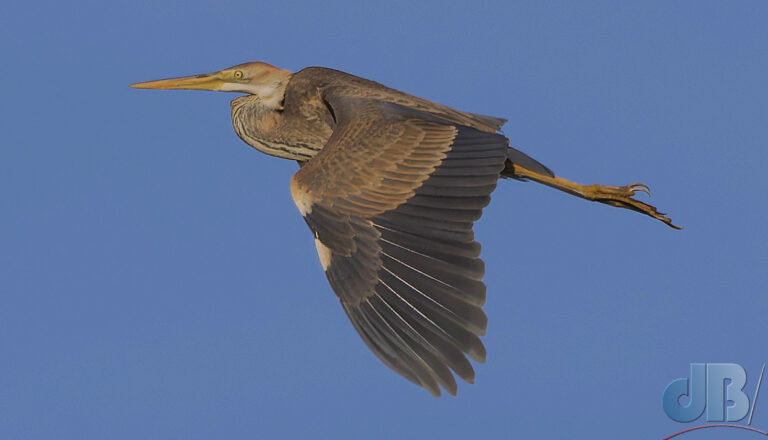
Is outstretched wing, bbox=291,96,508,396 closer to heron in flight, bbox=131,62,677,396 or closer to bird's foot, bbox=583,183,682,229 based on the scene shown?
heron in flight, bbox=131,62,677,396

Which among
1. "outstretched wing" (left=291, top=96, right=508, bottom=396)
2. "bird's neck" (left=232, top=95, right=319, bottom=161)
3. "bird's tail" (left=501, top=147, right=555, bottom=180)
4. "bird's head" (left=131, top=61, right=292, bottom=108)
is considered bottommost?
"outstretched wing" (left=291, top=96, right=508, bottom=396)

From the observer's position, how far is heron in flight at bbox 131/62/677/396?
8656mm

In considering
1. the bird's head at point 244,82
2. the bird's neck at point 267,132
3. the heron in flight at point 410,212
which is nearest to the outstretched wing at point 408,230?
the heron in flight at point 410,212

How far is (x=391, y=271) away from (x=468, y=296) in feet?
2.05

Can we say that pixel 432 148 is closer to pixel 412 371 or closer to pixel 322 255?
pixel 322 255

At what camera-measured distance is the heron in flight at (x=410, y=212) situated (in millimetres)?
8656

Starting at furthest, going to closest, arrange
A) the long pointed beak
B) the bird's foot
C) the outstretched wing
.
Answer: the long pointed beak → the bird's foot → the outstretched wing

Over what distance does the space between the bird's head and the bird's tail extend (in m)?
2.04

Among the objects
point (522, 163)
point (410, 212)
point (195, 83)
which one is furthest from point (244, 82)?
point (410, 212)

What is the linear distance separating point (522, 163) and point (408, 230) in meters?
2.12

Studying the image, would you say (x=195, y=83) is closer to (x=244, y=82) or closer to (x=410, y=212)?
(x=244, y=82)

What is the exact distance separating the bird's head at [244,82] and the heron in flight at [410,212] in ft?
2.31

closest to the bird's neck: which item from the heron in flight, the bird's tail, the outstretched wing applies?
the heron in flight

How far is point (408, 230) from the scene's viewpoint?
9203 millimetres
